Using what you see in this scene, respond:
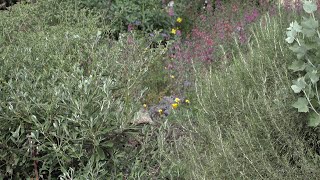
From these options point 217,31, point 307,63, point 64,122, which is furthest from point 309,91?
point 217,31

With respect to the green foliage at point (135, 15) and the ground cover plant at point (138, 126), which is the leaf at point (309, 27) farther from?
the green foliage at point (135, 15)

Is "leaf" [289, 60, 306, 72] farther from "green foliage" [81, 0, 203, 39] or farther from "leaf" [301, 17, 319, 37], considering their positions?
"green foliage" [81, 0, 203, 39]

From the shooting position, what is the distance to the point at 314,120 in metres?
2.96

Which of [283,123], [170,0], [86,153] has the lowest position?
[170,0]

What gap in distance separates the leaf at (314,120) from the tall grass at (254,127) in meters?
0.11

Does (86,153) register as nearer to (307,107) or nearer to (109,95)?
(109,95)

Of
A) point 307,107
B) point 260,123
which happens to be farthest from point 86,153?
point 307,107

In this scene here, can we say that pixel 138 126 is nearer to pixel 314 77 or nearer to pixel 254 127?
pixel 254 127

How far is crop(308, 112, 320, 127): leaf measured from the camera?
116 inches

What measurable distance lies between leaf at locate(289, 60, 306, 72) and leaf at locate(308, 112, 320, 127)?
0.86 feet

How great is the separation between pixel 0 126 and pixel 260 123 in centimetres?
155

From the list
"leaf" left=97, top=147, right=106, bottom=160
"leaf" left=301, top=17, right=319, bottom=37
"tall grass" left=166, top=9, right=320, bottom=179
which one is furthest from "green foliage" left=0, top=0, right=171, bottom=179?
"leaf" left=301, top=17, right=319, bottom=37

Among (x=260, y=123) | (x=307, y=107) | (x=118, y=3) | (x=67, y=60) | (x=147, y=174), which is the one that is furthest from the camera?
(x=118, y=3)

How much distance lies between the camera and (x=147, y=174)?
3.61m
